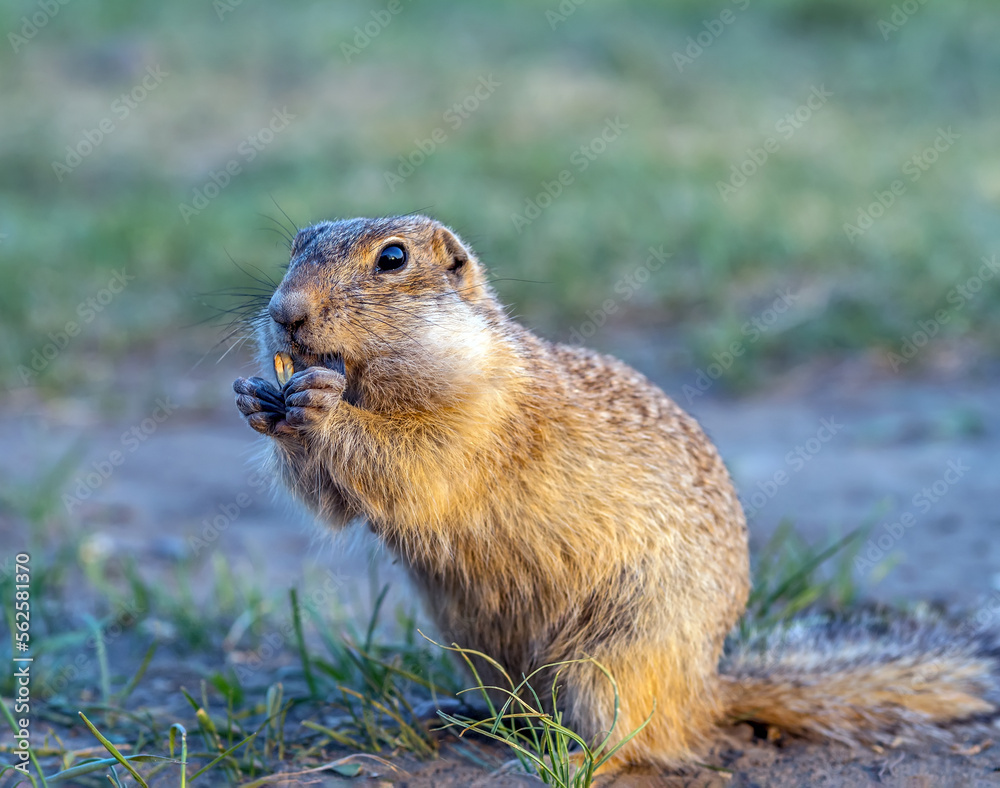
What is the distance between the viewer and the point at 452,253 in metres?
3.29

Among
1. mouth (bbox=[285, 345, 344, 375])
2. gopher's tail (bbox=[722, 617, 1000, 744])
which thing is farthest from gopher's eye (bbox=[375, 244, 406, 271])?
gopher's tail (bbox=[722, 617, 1000, 744])

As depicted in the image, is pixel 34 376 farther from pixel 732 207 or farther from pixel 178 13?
pixel 178 13

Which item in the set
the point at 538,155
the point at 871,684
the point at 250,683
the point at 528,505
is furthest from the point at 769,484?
the point at 538,155

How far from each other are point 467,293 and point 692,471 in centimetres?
85

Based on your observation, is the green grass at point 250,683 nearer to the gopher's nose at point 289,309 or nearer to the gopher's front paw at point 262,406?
the gopher's front paw at point 262,406

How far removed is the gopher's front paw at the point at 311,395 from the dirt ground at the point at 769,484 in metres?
0.54

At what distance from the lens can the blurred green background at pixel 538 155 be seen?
25.8 ft

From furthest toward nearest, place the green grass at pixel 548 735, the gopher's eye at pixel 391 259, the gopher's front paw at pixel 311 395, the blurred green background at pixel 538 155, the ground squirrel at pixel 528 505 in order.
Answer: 1. the blurred green background at pixel 538 155
2. the gopher's eye at pixel 391 259
3. the ground squirrel at pixel 528 505
4. the gopher's front paw at pixel 311 395
5. the green grass at pixel 548 735

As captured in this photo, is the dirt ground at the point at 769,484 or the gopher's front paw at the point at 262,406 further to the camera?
the dirt ground at the point at 769,484

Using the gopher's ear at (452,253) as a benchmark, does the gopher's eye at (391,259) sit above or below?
below

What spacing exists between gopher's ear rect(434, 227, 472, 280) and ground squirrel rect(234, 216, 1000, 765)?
0.02 m

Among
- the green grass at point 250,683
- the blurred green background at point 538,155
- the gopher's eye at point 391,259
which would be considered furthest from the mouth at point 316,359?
the blurred green background at point 538,155

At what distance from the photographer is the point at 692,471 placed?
320 centimetres

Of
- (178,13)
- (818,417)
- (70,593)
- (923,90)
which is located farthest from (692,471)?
(178,13)
